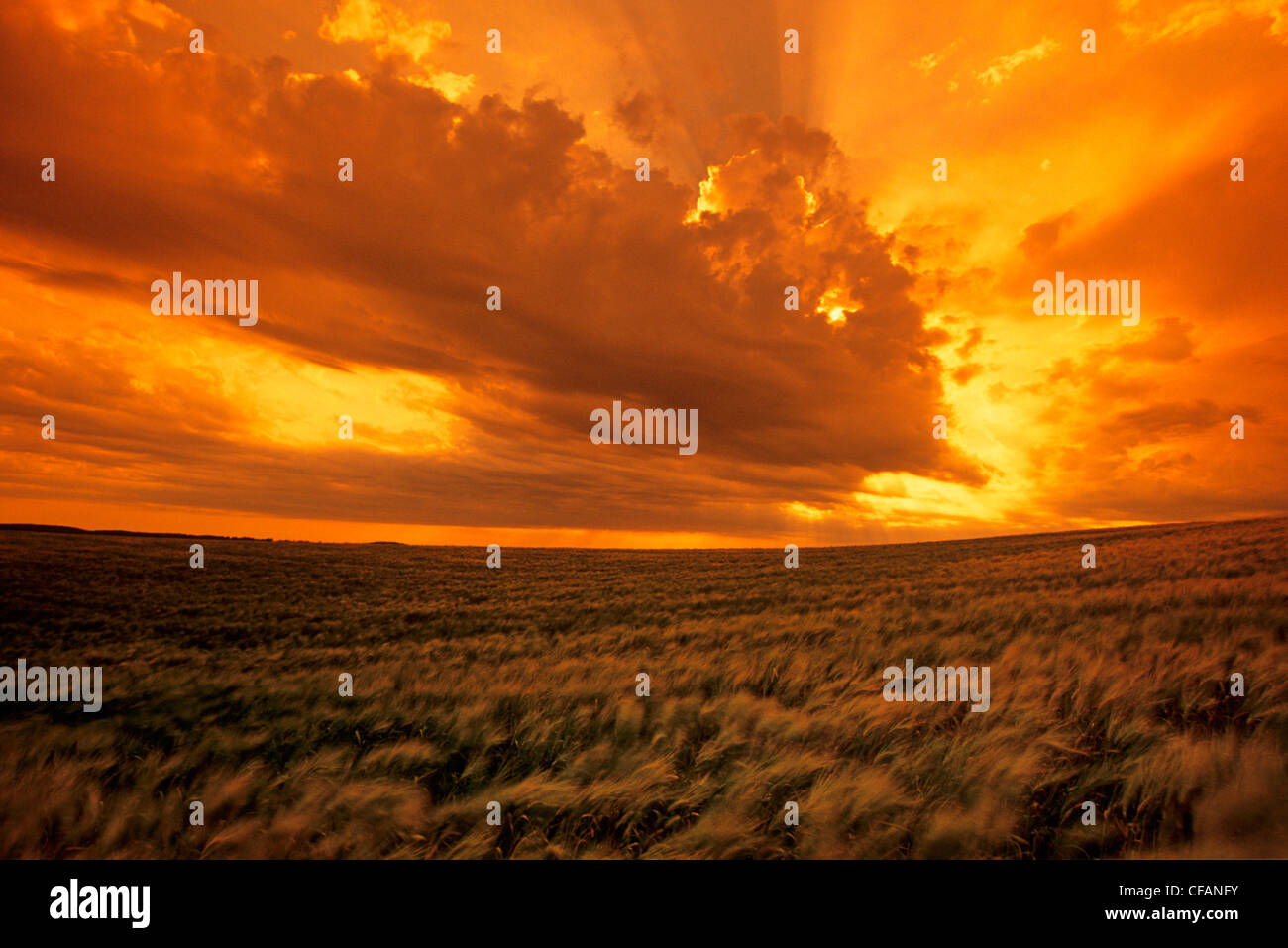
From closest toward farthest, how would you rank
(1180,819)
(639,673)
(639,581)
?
1. (1180,819)
2. (639,673)
3. (639,581)

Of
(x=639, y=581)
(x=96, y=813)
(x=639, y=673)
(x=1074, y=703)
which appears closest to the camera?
(x=96, y=813)

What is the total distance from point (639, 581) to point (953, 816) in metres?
25.6

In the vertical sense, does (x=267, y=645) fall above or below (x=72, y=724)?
below

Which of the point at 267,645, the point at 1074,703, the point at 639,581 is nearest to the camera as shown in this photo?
the point at 1074,703

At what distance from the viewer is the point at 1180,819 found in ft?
9.57

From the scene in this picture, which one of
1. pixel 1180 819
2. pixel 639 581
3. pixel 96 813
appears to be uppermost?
pixel 1180 819

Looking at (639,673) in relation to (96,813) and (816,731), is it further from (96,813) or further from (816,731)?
(96,813)

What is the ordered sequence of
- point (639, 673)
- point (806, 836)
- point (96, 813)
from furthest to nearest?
1. point (639, 673)
2. point (96, 813)
3. point (806, 836)

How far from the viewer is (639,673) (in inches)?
271
